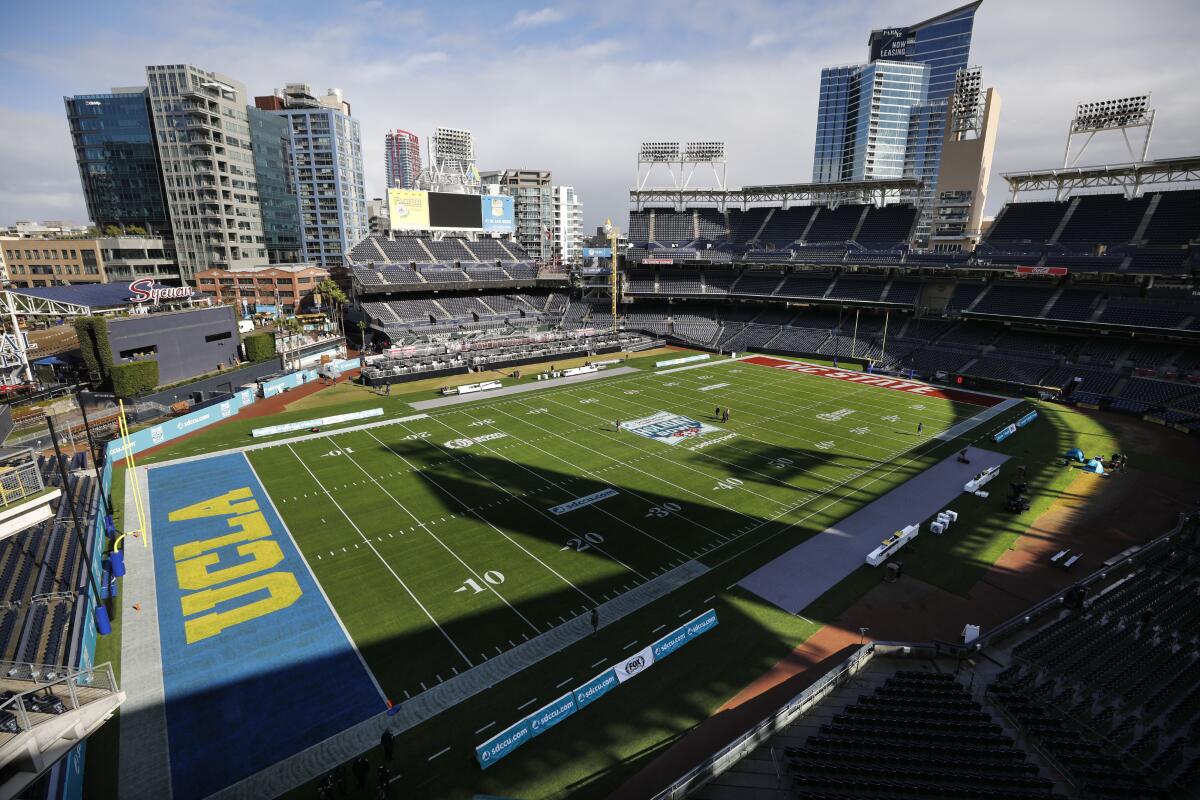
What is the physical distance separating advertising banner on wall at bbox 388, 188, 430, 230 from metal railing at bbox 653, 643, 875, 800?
72111 millimetres

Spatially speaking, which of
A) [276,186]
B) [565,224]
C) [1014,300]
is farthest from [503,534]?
[565,224]

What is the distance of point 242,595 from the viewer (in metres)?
20.6

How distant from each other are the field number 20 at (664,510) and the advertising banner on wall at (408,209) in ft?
198

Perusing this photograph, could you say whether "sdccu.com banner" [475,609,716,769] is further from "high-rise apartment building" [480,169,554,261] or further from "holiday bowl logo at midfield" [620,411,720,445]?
"high-rise apartment building" [480,169,554,261]

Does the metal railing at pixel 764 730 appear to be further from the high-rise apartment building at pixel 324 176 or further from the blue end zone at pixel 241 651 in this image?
the high-rise apartment building at pixel 324 176

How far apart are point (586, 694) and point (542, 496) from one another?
45.1 ft

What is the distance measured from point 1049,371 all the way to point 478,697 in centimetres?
5844

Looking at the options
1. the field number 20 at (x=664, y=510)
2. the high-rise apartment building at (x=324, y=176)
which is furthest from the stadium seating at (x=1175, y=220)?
the high-rise apartment building at (x=324, y=176)

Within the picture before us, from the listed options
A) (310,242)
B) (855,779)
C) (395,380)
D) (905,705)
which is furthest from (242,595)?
(310,242)

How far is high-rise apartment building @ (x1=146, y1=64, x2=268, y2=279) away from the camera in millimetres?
84312

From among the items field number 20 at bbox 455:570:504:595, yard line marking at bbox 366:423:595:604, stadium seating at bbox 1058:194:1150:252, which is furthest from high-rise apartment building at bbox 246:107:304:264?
stadium seating at bbox 1058:194:1150:252

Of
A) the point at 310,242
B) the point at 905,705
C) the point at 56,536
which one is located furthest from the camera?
the point at 310,242

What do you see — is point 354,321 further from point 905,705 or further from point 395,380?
point 905,705

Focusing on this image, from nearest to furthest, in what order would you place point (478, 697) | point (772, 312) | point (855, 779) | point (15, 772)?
point (15, 772) → point (855, 779) → point (478, 697) → point (772, 312)
